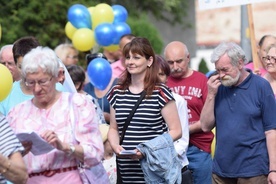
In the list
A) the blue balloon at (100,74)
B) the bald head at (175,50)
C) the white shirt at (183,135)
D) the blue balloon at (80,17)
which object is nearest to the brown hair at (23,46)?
the white shirt at (183,135)

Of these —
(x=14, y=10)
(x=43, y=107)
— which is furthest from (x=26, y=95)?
(x=14, y=10)

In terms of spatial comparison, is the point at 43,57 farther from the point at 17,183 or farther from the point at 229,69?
the point at 229,69

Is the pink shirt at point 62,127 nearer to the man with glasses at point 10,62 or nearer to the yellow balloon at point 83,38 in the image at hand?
the man with glasses at point 10,62

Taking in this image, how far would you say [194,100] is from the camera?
8203 millimetres

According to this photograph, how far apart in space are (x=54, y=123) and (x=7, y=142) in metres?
0.70

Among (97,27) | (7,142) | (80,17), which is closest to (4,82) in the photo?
(7,142)

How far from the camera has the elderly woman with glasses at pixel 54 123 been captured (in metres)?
5.34

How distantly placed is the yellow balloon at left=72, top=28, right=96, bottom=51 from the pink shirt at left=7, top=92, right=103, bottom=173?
5638mm

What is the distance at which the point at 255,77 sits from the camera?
689cm

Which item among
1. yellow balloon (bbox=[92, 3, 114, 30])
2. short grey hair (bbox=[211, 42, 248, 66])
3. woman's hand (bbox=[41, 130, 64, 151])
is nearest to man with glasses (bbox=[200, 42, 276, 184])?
short grey hair (bbox=[211, 42, 248, 66])

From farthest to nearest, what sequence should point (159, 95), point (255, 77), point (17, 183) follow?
1. point (255, 77)
2. point (159, 95)
3. point (17, 183)

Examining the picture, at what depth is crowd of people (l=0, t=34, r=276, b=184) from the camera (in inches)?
212

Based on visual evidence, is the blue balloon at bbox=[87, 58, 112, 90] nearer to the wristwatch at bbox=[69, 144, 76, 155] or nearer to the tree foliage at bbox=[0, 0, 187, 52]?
the wristwatch at bbox=[69, 144, 76, 155]

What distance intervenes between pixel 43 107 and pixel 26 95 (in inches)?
42.5
